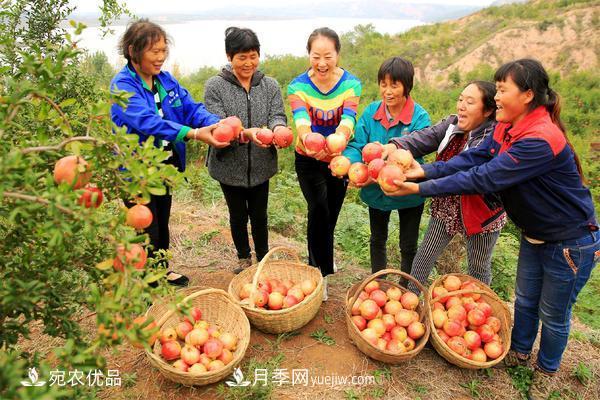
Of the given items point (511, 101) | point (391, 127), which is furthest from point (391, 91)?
point (511, 101)

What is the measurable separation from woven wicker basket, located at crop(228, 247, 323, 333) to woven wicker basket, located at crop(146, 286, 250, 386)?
0.08m

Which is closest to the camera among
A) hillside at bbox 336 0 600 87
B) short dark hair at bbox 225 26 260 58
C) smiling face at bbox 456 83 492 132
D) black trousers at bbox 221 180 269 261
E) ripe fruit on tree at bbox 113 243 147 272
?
→ ripe fruit on tree at bbox 113 243 147 272

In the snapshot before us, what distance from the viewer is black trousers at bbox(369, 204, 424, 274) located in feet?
9.63

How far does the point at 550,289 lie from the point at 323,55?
1892 mm

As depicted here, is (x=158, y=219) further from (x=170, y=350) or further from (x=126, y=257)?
(x=126, y=257)

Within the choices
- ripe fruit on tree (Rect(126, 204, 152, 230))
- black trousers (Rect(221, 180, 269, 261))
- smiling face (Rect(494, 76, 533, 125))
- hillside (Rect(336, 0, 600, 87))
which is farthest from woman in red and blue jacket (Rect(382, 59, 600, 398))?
hillside (Rect(336, 0, 600, 87))

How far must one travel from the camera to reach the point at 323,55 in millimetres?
2742

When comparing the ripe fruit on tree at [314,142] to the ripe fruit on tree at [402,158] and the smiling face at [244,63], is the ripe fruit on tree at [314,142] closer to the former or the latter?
the ripe fruit on tree at [402,158]

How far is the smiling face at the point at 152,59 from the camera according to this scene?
100 inches

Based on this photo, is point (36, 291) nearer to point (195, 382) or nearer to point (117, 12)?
point (195, 382)

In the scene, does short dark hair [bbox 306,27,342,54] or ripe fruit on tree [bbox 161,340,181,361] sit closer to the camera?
ripe fruit on tree [bbox 161,340,181,361]

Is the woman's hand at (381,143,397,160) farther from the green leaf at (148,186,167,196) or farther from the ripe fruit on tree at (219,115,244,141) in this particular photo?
the green leaf at (148,186,167,196)

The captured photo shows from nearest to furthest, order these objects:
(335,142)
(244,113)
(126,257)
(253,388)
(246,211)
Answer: (126,257) < (253,388) < (335,142) < (244,113) < (246,211)

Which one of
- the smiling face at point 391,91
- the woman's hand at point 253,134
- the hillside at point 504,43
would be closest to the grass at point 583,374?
the smiling face at point 391,91
